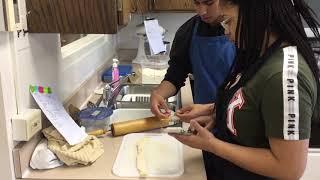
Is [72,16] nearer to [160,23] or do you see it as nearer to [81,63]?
[81,63]

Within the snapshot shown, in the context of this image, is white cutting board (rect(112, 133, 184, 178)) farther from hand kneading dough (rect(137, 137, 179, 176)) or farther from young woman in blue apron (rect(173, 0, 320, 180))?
young woman in blue apron (rect(173, 0, 320, 180))

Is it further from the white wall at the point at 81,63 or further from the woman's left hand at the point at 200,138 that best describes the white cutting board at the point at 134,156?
the white wall at the point at 81,63

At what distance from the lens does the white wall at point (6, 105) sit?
3.07 ft

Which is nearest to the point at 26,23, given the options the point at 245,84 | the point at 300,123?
the point at 245,84

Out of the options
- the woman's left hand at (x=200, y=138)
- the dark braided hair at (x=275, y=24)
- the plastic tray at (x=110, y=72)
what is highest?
the dark braided hair at (x=275, y=24)

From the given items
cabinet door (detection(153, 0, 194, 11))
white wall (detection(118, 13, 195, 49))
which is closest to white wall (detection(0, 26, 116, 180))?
cabinet door (detection(153, 0, 194, 11))

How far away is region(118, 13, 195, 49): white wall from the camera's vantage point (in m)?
3.02

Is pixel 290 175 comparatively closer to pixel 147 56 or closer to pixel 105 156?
pixel 105 156

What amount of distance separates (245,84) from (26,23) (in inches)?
25.1

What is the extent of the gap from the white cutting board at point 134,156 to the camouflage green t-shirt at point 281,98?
0.29 meters

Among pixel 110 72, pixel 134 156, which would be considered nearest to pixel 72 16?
pixel 134 156

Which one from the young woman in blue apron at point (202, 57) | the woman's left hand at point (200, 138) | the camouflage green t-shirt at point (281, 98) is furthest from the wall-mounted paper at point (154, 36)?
the camouflage green t-shirt at point (281, 98)

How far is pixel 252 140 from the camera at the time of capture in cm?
90

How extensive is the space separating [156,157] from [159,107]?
0.31 m
